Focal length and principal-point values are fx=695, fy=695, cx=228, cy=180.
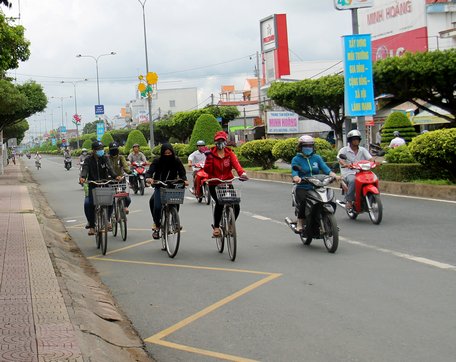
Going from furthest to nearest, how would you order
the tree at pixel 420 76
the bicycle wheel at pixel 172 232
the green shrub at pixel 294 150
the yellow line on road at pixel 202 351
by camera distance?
the green shrub at pixel 294 150 < the tree at pixel 420 76 < the bicycle wheel at pixel 172 232 < the yellow line on road at pixel 202 351

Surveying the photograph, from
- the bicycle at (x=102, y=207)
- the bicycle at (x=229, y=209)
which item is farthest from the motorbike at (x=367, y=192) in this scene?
the bicycle at (x=102, y=207)

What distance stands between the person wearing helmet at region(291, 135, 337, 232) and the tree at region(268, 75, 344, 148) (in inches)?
847

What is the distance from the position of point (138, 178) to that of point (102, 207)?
12.2m

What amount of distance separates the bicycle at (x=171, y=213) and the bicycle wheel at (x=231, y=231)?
0.71 m

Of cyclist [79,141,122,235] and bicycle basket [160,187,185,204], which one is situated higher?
cyclist [79,141,122,235]

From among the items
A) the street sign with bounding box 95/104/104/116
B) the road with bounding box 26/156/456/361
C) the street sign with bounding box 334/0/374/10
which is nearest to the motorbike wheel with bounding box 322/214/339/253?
the road with bounding box 26/156/456/361

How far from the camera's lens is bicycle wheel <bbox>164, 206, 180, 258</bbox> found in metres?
9.87

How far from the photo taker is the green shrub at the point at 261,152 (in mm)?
31188

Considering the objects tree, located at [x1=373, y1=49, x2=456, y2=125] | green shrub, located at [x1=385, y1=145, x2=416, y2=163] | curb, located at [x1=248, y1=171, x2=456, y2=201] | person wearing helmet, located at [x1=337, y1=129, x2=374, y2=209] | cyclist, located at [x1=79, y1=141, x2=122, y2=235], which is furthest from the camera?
tree, located at [x1=373, y1=49, x2=456, y2=125]

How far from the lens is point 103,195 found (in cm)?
1059

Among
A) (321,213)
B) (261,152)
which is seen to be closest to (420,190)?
(321,213)

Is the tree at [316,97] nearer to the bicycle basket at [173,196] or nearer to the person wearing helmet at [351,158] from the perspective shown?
the person wearing helmet at [351,158]

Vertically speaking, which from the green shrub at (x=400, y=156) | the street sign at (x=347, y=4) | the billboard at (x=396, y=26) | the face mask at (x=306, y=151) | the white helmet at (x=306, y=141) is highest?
the billboard at (x=396, y=26)

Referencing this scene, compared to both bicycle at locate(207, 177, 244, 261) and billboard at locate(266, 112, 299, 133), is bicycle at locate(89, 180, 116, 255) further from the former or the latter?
billboard at locate(266, 112, 299, 133)
